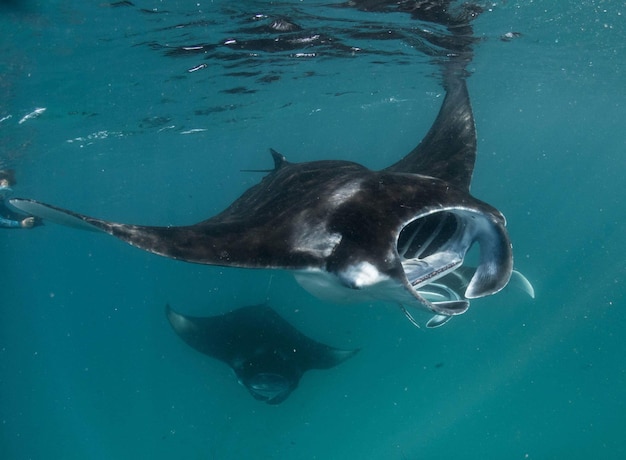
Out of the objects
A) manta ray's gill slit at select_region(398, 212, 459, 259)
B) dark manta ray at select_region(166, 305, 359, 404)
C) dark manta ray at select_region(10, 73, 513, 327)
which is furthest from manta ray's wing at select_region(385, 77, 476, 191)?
dark manta ray at select_region(166, 305, 359, 404)

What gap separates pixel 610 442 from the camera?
26266 mm

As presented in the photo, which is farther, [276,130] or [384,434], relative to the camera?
[276,130]

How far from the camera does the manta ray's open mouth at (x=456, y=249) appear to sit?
11.6 feet

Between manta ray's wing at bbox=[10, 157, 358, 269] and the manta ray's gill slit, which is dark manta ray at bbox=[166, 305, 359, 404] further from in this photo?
manta ray's wing at bbox=[10, 157, 358, 269]

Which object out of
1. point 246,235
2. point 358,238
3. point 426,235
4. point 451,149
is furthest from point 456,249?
point 451,149

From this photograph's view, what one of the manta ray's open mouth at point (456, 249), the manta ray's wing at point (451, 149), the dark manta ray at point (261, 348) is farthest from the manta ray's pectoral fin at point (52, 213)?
the dark manta ray at point (261, 348)

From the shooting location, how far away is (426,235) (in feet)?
15.0

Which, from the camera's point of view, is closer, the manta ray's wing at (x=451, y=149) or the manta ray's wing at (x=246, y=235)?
the manta ray's wing at (x=246, y=235)

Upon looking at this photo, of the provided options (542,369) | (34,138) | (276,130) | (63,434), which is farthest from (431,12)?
(63,434)

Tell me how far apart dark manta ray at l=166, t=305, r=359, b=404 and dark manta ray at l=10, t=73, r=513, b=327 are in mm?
6434

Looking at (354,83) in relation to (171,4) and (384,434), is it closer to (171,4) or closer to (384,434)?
(171,4)

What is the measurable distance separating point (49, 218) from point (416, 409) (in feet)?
85.1

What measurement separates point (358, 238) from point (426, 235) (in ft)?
5.01

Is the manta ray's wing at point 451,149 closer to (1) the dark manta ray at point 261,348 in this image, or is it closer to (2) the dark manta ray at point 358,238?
(2) the dark manta ray at point 358,238
